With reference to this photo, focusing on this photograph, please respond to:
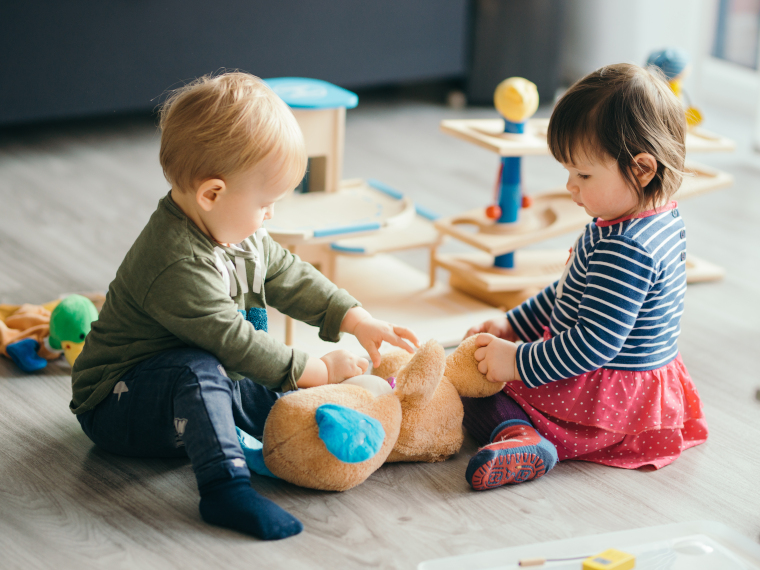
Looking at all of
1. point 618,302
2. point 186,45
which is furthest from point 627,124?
point 186,45

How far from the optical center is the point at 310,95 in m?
1.46

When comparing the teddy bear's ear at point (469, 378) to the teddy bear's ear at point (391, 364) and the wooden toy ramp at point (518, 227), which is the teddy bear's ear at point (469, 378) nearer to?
the teddy bear's ear at point (391, 364)

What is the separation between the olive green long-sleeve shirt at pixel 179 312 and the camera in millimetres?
915

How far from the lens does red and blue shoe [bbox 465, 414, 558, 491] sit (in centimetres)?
96

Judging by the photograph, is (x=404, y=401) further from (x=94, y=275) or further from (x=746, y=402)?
(x=94, y=275)

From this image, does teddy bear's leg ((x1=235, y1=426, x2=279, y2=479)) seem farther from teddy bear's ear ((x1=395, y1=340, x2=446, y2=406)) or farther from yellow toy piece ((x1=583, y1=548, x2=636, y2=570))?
yellow toy piece ((x1=583, y1=548, x2=636, y2=570))

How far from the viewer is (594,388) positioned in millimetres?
1021

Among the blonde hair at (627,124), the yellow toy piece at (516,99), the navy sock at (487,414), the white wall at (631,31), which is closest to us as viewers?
the blonde hair at (627,124)

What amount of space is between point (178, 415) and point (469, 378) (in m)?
0.36

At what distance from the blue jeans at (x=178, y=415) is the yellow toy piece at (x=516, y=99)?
69cm

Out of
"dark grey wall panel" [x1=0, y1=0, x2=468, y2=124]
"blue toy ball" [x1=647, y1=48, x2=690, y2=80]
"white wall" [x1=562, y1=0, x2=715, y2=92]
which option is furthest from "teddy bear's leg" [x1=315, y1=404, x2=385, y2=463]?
"white wall" [x1=562, y1=0, x2=715, y2=92]

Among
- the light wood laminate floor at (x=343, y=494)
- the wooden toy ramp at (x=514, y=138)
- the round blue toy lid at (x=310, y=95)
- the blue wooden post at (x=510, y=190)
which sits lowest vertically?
the light wood laminate floor at (x=343, y=494)

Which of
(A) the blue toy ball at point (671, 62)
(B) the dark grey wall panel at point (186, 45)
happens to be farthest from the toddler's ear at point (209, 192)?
(B) the dark grey wall panel at point (186, 45)

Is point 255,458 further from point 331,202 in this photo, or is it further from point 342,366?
point 331,202
